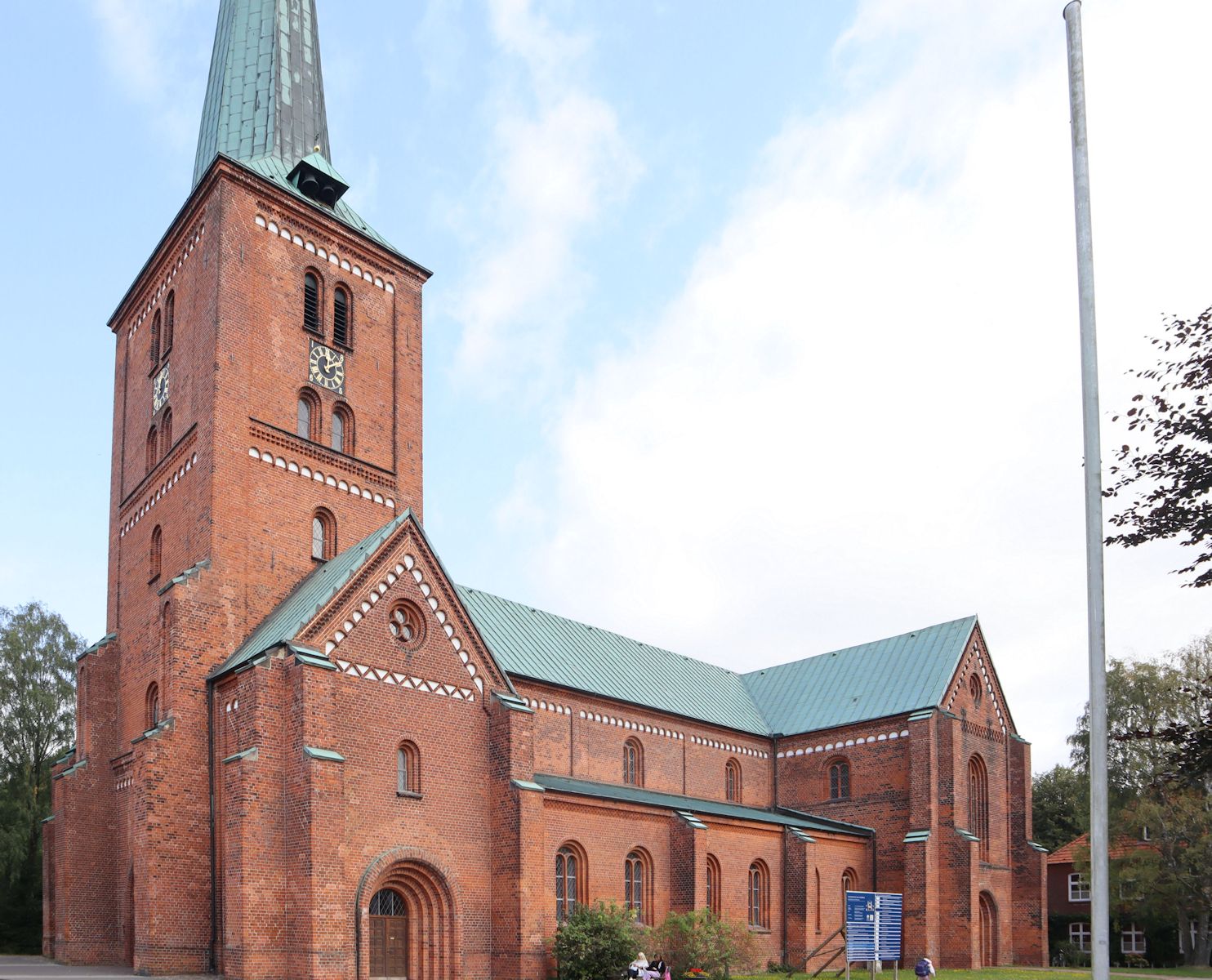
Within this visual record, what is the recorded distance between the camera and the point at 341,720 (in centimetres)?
2467

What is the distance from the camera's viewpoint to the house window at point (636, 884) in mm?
32281

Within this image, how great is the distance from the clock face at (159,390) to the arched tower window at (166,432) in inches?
16.6

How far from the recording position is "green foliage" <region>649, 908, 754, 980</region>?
29.8 metres

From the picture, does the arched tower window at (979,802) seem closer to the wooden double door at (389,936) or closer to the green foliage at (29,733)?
the wooden double door at (389,936)

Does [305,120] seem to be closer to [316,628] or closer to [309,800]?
[316,628]

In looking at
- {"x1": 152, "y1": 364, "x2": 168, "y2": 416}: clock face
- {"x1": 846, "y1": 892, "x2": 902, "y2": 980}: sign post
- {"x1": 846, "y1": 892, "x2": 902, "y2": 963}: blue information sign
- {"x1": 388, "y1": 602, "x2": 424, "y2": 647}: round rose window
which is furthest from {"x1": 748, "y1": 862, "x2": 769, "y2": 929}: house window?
{"x1": 152, "y1": 364, "x2": 168, "y2": 416}: clock face

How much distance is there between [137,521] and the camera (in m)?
31.9

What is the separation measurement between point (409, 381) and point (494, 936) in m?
15.5

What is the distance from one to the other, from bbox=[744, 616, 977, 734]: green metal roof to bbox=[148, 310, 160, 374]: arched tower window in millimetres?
27038

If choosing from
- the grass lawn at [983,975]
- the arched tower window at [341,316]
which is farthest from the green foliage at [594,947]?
the arched tower window at [341,316]

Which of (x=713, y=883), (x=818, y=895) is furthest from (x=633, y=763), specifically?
(x=818, y=895)

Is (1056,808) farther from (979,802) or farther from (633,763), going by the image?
(633,763)

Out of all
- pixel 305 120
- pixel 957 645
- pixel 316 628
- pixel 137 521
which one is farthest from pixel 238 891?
pixel 957 645

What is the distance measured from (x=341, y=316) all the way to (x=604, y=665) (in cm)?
1539
